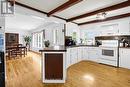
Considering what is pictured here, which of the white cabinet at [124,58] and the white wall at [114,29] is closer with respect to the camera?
the white cabinet at [124,58]

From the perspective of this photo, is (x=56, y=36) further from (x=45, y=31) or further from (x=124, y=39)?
(x=124, y=39)

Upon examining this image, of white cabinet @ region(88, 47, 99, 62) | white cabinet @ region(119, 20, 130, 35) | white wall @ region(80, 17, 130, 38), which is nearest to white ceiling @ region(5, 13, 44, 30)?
white wall @ region(80, 17, 130, 38)

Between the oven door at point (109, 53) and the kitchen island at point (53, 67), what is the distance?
2.73m

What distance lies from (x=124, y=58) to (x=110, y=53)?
2.03 feet

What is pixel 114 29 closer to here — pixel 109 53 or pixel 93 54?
pixel 109 53

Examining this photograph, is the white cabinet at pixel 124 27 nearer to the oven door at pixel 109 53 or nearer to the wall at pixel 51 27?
the oven door at pixel 109 53

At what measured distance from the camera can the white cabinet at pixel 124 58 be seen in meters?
4.40

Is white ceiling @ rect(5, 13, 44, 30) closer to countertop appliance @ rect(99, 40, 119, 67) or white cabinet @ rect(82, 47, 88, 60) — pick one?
white cabinet @ rect(82, 47, 88, 60)

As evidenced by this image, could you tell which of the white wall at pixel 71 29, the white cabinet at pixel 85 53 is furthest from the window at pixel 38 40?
the white cabinet at pixel 85 53

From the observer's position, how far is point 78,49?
5484mm

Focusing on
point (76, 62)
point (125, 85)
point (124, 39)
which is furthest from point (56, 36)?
point (125, 85)

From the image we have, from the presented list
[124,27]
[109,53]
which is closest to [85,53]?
[109,53]

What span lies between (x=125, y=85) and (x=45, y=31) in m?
6.52

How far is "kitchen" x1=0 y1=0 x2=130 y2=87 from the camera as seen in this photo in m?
3.12
